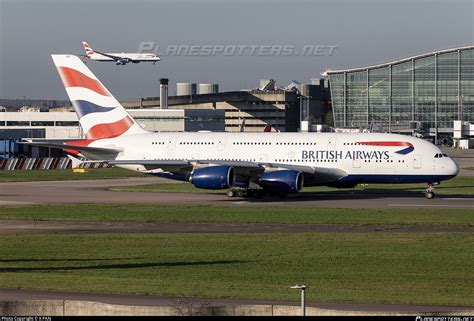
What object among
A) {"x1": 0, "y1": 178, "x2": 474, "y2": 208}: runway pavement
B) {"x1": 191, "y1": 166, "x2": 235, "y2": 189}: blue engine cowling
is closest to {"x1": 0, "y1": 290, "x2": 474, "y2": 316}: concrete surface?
{"x1": 0, "y1": 178, "x2": 474, "y2": 208}: runway pavement

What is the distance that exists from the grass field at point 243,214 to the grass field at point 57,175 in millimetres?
29741

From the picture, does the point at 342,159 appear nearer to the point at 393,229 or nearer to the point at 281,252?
the point at 393,229

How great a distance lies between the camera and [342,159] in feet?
201

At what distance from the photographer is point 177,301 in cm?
2484

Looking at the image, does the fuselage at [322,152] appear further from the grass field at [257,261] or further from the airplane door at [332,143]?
the grass field at [257,261]

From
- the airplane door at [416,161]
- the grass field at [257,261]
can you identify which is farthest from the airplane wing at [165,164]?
the airplane door at [416,161]

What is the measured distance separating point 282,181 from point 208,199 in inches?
209

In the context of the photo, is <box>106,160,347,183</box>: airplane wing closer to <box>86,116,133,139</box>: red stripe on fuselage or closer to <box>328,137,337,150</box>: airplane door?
<box>328,137,337,150</box>: airplane door

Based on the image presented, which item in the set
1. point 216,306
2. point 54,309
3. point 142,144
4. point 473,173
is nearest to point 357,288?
point 216,306

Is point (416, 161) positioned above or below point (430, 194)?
above

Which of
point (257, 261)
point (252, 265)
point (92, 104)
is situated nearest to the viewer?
point (252, 265)

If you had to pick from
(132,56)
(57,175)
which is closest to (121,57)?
(132,56)

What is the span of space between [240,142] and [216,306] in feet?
136

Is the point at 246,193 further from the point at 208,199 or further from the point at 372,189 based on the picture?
the point at 372,189
